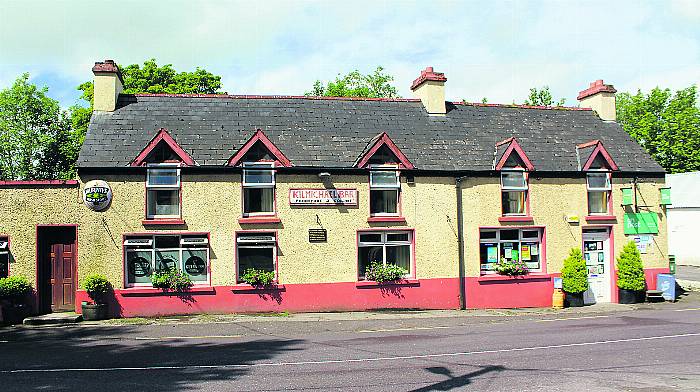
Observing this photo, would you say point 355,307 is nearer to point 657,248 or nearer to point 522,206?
point 522,206

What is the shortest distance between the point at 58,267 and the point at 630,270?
63.1ft

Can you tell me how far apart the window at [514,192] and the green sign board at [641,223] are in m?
4.12

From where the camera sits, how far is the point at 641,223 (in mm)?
23047

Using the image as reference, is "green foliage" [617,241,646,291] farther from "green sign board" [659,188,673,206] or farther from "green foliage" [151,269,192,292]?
"green foliage" [151,269,192,292]

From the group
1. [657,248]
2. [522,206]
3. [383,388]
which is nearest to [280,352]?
[383,388]

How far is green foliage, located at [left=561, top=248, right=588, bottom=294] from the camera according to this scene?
21.5 m

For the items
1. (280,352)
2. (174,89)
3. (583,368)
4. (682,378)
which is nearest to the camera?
(682,378)

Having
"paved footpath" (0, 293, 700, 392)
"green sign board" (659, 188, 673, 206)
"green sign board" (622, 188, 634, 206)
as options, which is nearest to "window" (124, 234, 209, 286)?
"paved footpath" (0, 293, 700, 392)

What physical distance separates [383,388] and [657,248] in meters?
17.5

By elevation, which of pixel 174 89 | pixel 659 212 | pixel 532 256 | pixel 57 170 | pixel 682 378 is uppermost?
pixel 174 89

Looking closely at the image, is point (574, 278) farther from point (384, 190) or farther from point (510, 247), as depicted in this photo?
point (384, 190)

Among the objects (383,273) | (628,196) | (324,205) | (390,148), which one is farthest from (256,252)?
(628,196)

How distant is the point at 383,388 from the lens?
9789 millimetres

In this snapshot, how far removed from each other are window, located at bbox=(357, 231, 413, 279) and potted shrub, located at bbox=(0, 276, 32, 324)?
1014 centimetres
